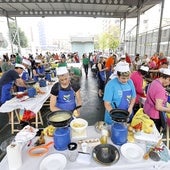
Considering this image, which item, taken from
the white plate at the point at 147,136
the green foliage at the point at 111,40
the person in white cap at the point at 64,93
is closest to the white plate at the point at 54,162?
the white plate at the point at 147,136

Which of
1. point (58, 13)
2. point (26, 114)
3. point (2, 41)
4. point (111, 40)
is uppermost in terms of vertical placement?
point (58, 13)

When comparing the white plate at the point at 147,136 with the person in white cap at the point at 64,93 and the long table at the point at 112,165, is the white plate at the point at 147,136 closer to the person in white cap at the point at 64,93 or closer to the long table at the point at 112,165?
the long table at the point at 112,165

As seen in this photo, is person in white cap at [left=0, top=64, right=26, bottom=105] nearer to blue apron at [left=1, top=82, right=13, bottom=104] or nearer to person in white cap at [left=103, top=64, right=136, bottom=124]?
blue apron at [left=1, top=82, right=13, bottom=104]

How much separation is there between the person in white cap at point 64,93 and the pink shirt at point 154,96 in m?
1.04

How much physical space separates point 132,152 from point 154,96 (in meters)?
0.98

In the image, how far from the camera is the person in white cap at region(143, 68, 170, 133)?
203 centimetres

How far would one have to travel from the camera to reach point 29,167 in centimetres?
130

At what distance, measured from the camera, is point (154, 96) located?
2.13 m

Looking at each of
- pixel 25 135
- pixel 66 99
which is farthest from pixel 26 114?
pixel 25 135

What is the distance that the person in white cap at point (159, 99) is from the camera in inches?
79.8

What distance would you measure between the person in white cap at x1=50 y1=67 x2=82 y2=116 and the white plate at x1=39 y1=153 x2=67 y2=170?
2.86ft

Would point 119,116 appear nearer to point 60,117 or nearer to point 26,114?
point 60,117

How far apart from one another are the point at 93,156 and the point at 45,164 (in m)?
0.41

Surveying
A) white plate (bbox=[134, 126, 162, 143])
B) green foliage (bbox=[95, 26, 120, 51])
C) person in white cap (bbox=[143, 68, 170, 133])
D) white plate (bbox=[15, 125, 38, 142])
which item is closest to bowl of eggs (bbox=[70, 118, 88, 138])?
white plate (bbox=[15, 125, 38, 142])
